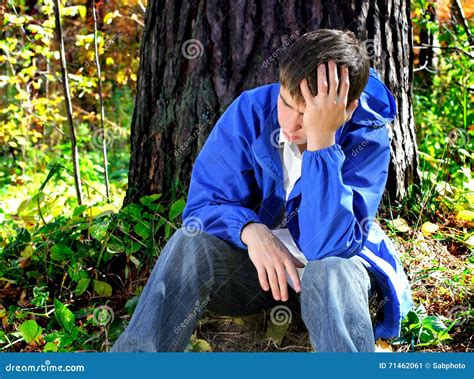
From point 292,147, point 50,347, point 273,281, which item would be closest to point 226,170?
point 292,147

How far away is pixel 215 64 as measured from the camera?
10.5ft

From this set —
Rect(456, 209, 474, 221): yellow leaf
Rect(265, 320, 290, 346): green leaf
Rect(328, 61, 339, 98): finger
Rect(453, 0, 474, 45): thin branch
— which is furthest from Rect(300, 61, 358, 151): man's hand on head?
Rect(453, 0, 474, 45): thin branch

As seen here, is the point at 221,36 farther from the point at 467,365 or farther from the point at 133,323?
the point at 467,365

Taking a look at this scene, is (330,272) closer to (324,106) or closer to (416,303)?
(324,106)

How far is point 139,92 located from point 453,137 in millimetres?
1879

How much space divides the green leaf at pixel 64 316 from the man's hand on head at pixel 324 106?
1.16 metres

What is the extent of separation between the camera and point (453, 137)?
4.29m

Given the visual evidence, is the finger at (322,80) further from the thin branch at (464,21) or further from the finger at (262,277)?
the thin branch at (464,21)

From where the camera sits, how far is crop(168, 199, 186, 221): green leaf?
124 inches

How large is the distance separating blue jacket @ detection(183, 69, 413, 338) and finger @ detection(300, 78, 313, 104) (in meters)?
Answer: 0.16

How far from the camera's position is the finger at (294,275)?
7.52 feet

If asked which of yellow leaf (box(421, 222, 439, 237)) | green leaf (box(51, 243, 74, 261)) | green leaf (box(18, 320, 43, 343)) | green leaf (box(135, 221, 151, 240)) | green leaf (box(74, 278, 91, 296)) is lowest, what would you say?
green leaf (box(18, 320, 43, 343))

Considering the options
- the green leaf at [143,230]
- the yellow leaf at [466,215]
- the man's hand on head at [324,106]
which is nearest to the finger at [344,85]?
the man's hand on head at [324,106]

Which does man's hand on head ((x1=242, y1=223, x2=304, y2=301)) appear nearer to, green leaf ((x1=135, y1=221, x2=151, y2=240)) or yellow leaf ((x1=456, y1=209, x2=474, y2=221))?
green leaf ((x1=135, y1=221, x2=151, y2=240))
